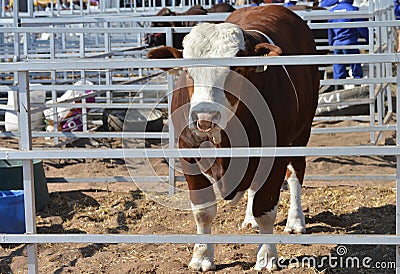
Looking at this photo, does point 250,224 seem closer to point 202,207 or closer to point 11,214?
point 202,207

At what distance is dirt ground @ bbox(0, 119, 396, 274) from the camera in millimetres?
4387

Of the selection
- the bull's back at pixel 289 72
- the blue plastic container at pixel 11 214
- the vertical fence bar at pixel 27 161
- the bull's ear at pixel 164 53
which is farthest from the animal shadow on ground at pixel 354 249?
the blue plastic container at pixel 11 214

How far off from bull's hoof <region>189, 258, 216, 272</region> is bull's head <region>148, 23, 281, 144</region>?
85 cm

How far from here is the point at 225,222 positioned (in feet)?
17.7

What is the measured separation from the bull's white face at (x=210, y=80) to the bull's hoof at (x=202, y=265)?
2.83ft

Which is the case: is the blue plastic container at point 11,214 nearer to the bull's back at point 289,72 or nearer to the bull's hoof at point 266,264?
the bull's hoof at point 266,264

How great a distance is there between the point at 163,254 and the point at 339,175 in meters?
2.48

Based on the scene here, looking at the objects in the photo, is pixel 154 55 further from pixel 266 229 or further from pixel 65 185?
pixel 65 185

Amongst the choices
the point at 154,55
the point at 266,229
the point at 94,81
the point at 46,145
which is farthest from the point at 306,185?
the point at 94,81

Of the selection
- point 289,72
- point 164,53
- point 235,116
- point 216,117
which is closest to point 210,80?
point 216,117

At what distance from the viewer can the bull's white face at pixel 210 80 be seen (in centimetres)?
347

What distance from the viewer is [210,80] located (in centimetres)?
361

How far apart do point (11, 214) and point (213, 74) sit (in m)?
2.27

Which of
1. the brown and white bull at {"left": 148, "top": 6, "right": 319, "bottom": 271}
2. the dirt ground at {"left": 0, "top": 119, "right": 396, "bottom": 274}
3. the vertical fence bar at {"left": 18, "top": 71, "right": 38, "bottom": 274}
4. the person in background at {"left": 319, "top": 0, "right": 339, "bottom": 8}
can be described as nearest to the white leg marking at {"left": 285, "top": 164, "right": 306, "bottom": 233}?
the dirt ground at {"left": 0, "top": 119, "right": 396, "bottom": 274}
